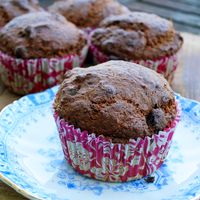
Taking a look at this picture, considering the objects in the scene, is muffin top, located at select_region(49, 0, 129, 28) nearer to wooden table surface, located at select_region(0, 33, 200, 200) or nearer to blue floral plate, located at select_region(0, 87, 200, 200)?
wooden table surface, located at select_region(0, 33, 200, 200)

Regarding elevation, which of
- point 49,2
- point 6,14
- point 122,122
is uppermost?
point 122,122

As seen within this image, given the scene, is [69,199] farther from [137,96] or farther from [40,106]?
[40,106]

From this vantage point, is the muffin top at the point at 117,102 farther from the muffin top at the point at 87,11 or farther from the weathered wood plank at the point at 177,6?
the weathered wood plank at the point at 177,6

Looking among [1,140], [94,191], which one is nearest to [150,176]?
[94,191]

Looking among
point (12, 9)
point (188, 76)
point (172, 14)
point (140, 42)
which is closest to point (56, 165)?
point (140, 42)

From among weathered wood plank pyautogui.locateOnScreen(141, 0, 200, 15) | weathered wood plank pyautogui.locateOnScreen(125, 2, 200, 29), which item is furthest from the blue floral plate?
weathered wood plank pyautogui.locateOnScreen(141, 0, 200, 15)
